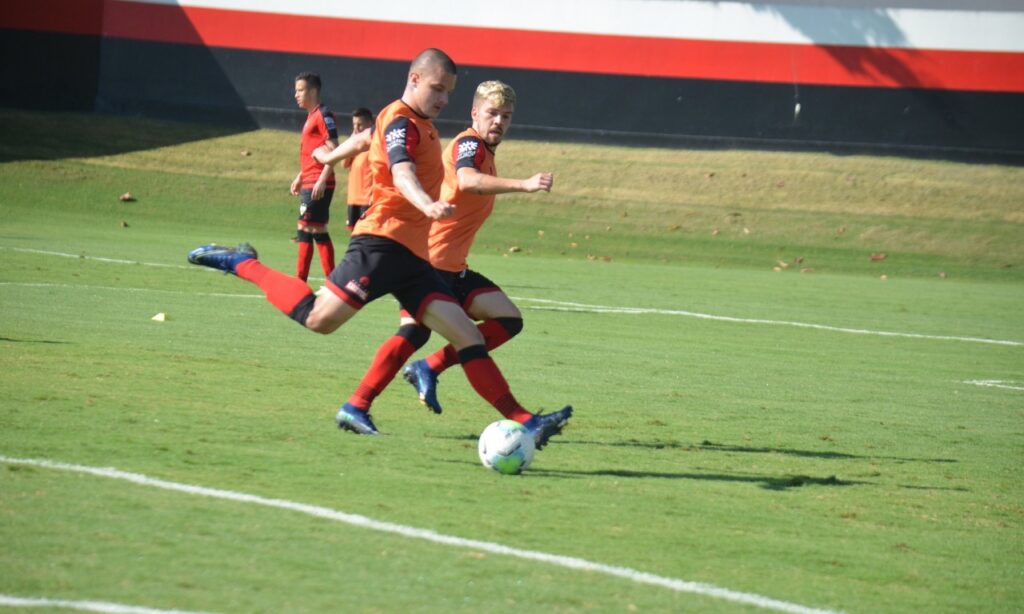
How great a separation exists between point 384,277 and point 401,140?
808 millimetres

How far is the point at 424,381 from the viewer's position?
30.3ft

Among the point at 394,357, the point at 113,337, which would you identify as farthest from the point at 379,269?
the point at 113,337

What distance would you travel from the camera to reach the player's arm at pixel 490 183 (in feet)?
25.0

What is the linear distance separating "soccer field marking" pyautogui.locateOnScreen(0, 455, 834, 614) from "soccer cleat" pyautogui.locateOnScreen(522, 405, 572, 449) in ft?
6.03

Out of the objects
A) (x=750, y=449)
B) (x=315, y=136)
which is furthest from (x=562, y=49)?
(x=750, y=449)

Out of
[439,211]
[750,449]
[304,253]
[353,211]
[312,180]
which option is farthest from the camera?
[353,211]

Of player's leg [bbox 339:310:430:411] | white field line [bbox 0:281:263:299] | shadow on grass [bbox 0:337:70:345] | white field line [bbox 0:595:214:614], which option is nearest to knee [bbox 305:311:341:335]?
player's leg [bbox 339:310:430:411]

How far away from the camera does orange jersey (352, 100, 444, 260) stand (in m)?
8.05

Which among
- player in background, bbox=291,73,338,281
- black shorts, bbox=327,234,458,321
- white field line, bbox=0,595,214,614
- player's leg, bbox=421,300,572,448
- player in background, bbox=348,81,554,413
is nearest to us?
white field line, bbox=0,595,214,614

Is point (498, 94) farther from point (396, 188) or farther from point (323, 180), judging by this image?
point (323, 180)

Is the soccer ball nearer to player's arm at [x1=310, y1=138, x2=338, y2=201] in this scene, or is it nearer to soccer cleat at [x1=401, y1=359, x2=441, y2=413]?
soccer cleat at [x1=401, y1=359, x2=441, y2=413]

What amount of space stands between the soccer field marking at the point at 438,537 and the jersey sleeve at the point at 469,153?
2.94 meters

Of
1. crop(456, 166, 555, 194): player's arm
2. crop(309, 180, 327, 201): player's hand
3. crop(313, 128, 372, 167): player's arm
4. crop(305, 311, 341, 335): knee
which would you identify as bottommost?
crop(305, 311, 341, 335): knee

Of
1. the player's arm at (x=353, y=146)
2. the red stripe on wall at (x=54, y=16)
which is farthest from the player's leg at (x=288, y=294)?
the red stripe on wall at (x=54, y=16)
